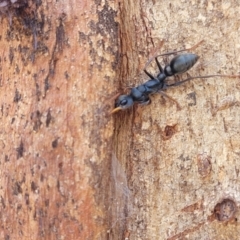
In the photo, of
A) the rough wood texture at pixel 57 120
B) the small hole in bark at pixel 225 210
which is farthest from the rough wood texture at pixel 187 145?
the rough wood texture at pixel 57 120

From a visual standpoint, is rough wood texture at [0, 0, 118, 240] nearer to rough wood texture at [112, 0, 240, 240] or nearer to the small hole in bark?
rough wood texture at [112, 0, 240, 240]

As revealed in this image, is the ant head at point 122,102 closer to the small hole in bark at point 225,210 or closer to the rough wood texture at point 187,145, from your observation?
the rough wood texture at point 187,145

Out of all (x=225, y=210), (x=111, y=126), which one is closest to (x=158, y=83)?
(x=111, y=126)

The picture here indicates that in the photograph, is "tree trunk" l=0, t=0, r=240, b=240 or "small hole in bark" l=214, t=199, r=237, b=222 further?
"small hole in bark" l=214, t=199, r=237, b=222

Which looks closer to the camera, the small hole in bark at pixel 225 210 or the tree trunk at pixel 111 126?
the tree trunk at pixel 111 126

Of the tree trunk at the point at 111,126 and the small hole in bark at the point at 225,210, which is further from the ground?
the tree trunk at the point at 111,126

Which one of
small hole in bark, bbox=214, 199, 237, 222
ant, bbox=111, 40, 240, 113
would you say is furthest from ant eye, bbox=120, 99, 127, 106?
small hole in bark, bbox=214, 199, 237, 222

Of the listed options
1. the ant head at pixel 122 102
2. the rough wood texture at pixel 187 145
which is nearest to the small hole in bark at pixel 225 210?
the rough wood texture at pixel 187 145
